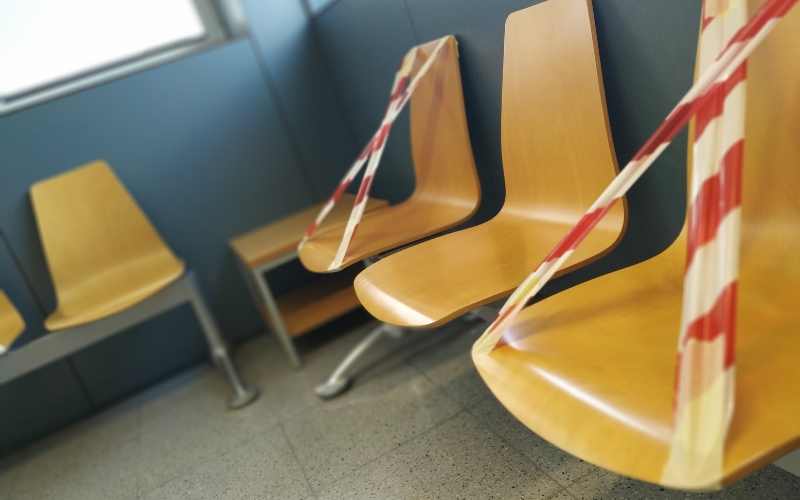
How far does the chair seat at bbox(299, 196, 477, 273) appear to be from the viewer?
1553 mm

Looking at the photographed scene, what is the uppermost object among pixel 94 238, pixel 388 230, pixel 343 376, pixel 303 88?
pixel 303 88

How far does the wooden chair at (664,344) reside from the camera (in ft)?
2.01

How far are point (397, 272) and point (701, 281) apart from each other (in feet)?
2.35

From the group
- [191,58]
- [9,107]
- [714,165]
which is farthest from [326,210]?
[9,107]

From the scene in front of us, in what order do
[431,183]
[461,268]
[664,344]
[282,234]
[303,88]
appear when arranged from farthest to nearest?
[303,88] → [282,234] → [431,183] → [461,268] → [664,344]

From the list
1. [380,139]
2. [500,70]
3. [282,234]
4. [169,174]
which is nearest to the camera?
[500,70]

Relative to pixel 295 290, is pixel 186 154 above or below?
above

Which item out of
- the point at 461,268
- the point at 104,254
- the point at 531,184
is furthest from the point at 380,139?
the point at 104,254

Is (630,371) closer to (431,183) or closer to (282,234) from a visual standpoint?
(431,183)

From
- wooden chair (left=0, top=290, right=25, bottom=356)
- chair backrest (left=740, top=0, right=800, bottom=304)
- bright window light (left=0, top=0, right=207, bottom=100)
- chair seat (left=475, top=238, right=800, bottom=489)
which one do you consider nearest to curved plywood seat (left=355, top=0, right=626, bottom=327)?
chair seat (left=475, top=238, right=800, bottom=489)

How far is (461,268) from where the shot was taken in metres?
1.21

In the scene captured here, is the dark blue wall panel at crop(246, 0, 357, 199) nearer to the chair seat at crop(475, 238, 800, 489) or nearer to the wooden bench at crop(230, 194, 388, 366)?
the wooden bench at crop(230, 194, 388, 366)

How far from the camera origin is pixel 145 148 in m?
2.40

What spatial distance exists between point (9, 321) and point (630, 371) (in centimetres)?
221
